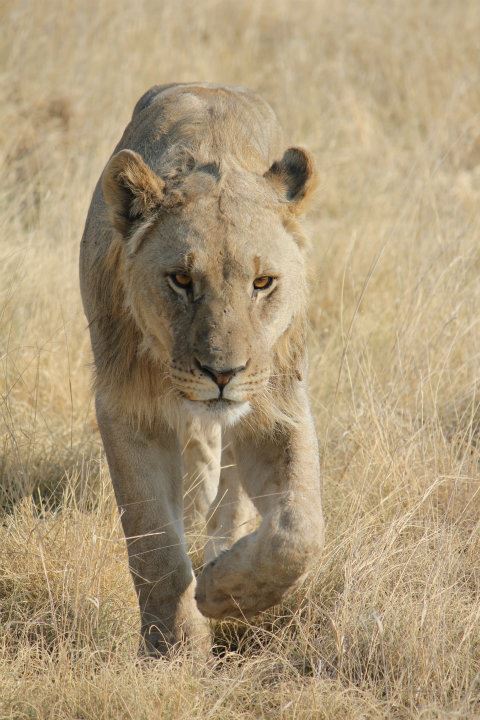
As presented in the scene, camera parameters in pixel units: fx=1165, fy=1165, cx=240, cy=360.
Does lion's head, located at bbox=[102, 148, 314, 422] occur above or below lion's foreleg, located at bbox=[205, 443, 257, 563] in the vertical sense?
above

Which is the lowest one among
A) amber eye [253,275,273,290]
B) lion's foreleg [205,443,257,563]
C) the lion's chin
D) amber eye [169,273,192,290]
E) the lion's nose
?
lion's foreleg [205,443,257,563]

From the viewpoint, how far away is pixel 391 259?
7.23 metres

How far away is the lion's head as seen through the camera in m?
3.60

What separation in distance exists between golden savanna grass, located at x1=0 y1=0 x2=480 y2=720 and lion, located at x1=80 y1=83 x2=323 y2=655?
24 centimetres

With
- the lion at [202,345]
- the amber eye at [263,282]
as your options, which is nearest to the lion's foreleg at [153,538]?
the lion at [202,345]

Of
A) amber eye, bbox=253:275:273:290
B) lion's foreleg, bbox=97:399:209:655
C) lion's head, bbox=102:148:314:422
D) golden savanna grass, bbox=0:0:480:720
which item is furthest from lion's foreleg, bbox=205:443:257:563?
amber eye, bbox=253:275:273:290

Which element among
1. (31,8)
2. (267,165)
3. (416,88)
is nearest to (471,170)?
(416,88)

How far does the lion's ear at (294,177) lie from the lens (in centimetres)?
406

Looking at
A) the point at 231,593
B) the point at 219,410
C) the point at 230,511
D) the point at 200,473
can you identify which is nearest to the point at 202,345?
the point at 219,410

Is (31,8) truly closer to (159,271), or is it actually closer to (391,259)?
(391,259)

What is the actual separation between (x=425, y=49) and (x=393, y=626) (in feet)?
28.0

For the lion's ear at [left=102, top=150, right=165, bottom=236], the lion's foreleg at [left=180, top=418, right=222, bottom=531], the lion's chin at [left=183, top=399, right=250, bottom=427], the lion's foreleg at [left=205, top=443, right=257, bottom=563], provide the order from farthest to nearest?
the lion's foreleg at [left=180, top=418, right=222, bottom=531] < the lion's foreleg at [left=205, top=443, right=257, bottom=563] < the lion's ear at [left=102, top=150, right=165, bottom=236] < the lion's chin at [left=183, top=399, right=250, bottom=427]

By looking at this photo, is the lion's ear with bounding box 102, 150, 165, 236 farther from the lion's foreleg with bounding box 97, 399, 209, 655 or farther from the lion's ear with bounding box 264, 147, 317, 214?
the lion's foreleg with bounding box 97, 399, 209, 655

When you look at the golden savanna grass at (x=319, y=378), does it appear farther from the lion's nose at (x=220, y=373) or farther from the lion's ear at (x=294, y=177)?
the lion's nose at (x=220, y=373)
